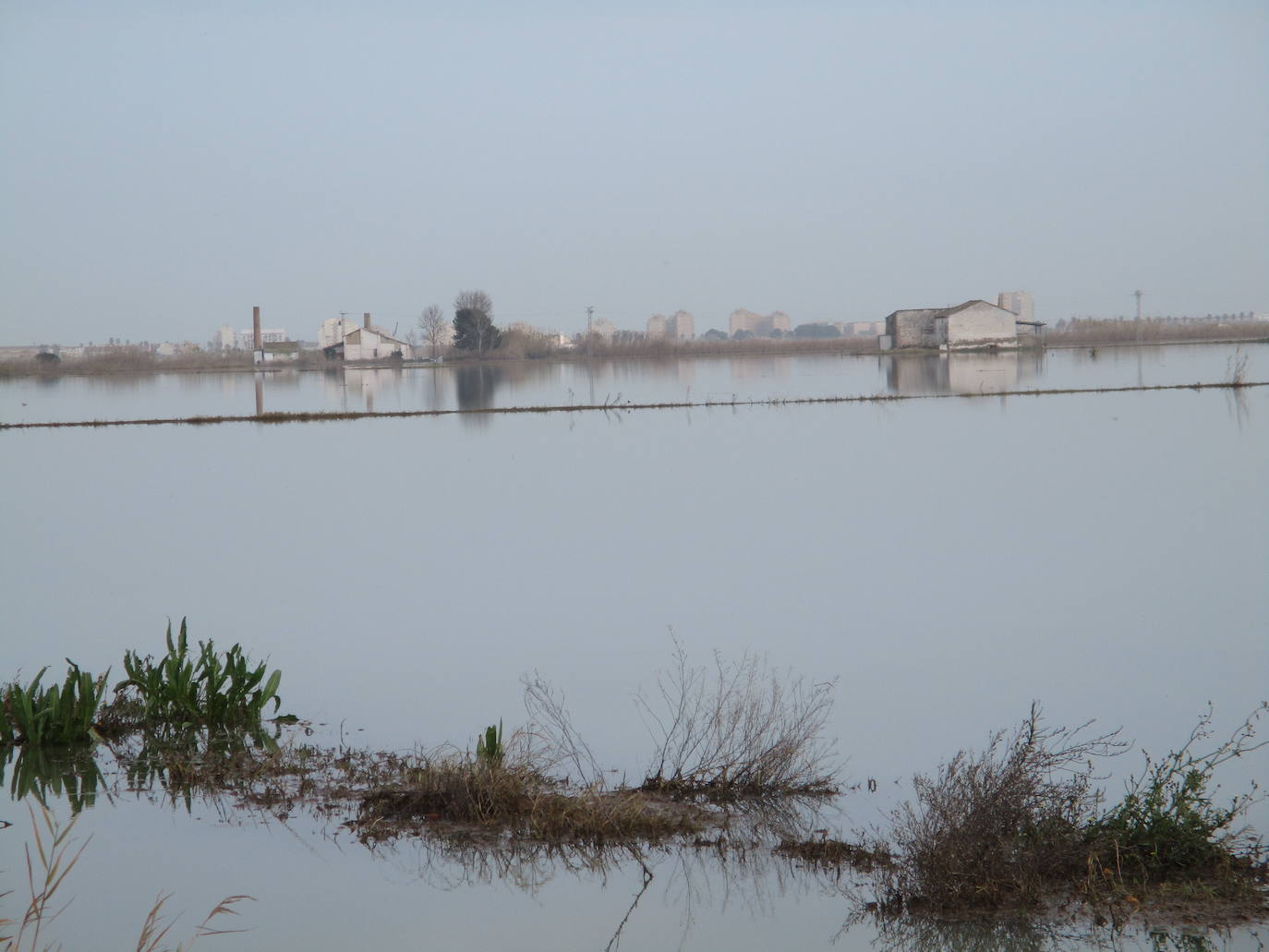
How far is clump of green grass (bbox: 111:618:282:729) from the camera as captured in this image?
7.68 metres

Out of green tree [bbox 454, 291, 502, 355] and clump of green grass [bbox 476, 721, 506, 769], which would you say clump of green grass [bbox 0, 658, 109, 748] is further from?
green tree [bbox 454, 291, 502, 355]

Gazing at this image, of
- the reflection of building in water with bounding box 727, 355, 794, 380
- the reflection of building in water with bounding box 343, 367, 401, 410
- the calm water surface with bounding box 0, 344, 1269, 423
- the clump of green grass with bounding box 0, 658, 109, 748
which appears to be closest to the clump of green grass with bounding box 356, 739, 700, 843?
the clump of green grass with bounding box 0, 658, 109, 748

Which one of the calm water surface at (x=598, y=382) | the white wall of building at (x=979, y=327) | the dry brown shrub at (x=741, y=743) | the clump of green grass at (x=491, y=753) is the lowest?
the dry brown shrub at (x=741, y=743)

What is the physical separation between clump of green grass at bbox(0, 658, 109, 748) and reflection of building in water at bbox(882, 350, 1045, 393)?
36120mm

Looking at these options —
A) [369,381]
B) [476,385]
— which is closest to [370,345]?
[369,381]

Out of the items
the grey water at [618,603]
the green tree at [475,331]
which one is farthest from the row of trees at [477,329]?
the grey water at [618,603]

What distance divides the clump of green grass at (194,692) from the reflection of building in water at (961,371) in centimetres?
3542

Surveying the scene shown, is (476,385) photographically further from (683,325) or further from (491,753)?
(683,325)

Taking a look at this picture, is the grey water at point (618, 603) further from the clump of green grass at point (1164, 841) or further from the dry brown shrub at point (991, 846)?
the clump of green grass at point (1164, 841)

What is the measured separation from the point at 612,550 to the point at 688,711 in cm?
693

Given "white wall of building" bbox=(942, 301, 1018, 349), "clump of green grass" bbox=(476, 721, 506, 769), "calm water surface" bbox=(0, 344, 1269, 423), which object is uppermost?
"white wall of building" bbox=(942, 301, 1018, 349)

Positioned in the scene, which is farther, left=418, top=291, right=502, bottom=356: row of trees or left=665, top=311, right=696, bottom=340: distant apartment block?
left=665, top=311, right=696, bottom=340: distant apartment block

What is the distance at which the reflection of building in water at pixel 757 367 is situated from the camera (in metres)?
63.5

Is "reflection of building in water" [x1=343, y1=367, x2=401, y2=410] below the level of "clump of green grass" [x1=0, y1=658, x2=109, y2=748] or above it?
above
